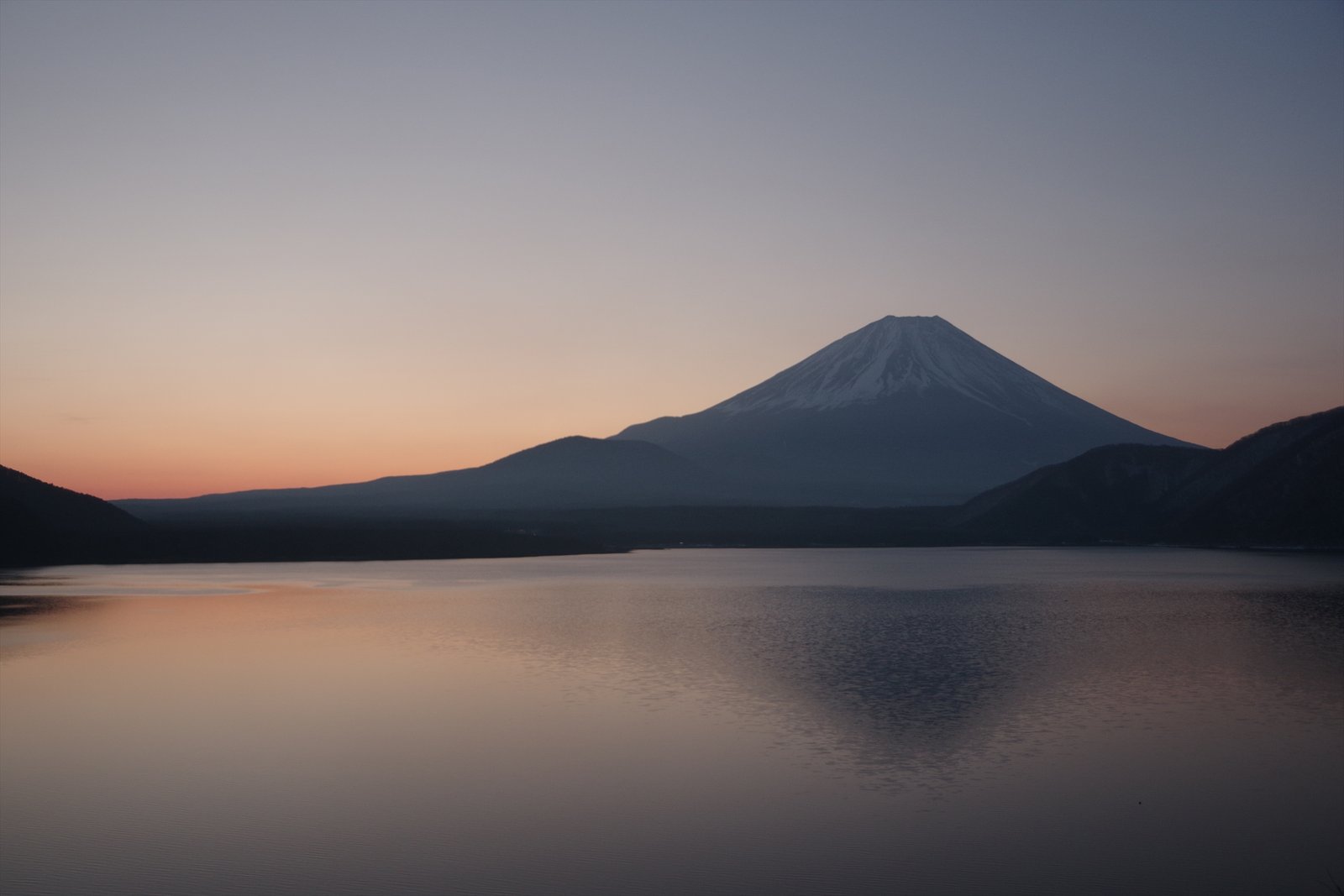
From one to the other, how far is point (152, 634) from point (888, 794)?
2683cm

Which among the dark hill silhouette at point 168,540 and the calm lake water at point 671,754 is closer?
the calm lake water at point 671,754

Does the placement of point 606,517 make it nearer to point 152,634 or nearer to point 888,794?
point 152,634

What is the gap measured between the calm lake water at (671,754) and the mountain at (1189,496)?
70478 millimetres

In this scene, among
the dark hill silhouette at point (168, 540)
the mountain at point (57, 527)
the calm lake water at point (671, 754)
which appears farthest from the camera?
the dark hill silhouette at point (168, 540)

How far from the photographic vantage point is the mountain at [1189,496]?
101500 mm

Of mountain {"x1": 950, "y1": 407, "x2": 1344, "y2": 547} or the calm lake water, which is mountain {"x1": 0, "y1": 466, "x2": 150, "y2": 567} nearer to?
the calm lake water

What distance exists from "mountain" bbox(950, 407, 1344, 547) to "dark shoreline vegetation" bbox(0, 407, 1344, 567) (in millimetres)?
188

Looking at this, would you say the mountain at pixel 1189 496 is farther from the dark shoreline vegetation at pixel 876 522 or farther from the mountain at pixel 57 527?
the mountain at pixel 57 527

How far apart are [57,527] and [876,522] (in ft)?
325

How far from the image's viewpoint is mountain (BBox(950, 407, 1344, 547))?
333 feet

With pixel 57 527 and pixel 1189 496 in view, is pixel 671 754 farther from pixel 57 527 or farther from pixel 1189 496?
pixel 1189 496

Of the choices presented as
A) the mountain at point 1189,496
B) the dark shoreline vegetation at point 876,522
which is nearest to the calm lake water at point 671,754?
the dark shoreline vegetation at point 876,522

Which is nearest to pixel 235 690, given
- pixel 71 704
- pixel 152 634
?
pixel 71 704

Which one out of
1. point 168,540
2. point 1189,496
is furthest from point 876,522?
point 168,540
